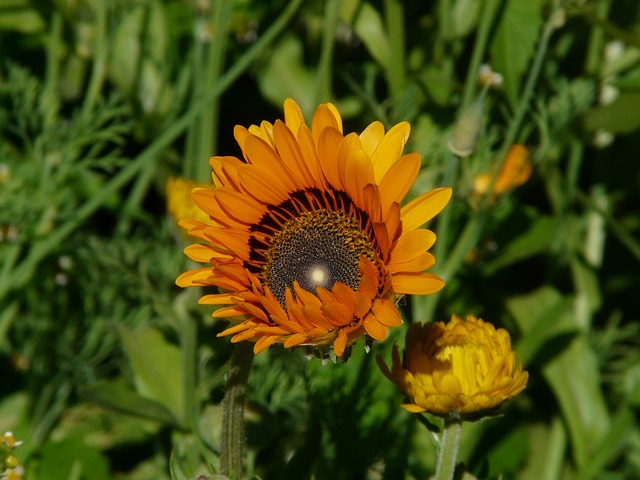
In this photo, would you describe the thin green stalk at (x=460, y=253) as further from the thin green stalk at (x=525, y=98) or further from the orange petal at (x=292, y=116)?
the orange petal at (x=292, y=116)

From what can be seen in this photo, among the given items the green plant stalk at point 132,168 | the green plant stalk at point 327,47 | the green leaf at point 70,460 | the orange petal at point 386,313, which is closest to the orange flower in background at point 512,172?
the green plant stalk at point 327,47

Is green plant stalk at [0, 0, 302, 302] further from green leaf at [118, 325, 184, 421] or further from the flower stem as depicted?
the flower stem

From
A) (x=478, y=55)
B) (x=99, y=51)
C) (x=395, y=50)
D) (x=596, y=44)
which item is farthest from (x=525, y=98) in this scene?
(x=99, y=51)

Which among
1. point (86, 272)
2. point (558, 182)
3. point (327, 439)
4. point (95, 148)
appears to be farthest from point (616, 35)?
point (86, 272)

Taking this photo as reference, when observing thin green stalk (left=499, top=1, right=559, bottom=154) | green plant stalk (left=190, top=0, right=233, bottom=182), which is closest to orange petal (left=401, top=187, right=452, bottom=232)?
thin green stalk (left=499, top=1, right=559, bottom=154)

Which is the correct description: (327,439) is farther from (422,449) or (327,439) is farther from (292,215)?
(292,215)
